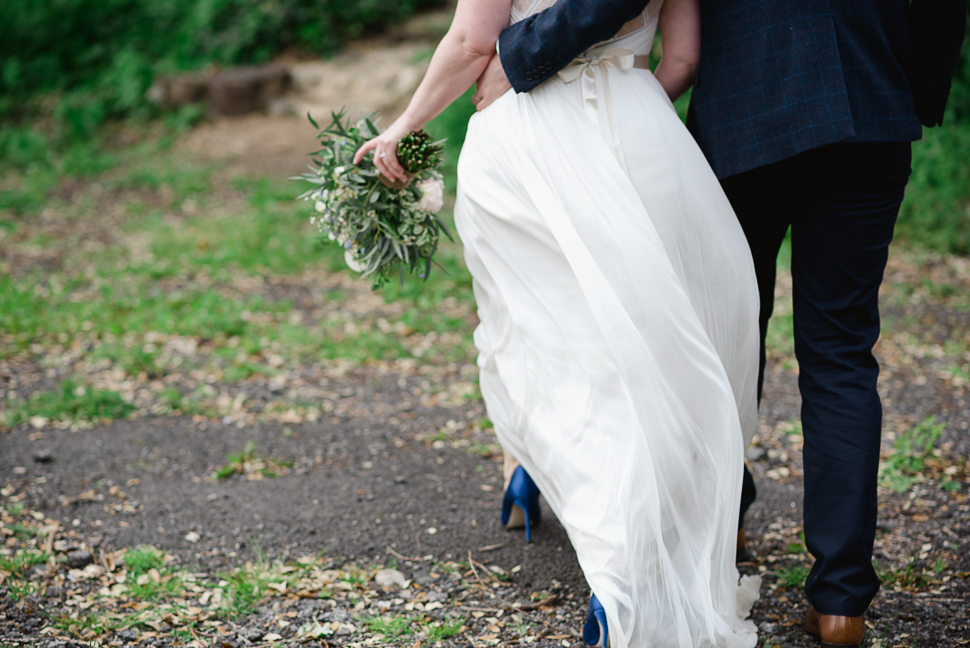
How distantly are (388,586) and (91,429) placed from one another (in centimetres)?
185

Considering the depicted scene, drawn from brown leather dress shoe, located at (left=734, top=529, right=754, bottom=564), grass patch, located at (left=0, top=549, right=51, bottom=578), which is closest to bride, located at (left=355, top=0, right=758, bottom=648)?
brown leather dress shoe, located at (left=734, top=529, right=754, bottom=564)

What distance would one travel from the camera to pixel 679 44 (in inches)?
82.4

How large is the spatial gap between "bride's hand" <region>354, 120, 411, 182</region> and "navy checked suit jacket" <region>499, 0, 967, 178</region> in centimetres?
43

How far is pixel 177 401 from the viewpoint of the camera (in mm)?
3848

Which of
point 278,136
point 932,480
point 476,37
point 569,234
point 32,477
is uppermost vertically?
point 278,136

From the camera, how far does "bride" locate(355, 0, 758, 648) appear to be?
1.93 metres

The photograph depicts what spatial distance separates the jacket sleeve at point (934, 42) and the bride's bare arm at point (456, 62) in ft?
3.33

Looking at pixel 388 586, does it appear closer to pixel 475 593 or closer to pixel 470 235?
pixel 475 593

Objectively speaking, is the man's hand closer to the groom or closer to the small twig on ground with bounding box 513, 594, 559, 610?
the groom

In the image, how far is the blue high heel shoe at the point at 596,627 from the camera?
1.99 meters

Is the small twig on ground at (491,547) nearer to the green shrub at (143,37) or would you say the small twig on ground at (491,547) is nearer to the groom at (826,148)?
the groom at (826,148)

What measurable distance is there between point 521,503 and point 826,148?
1413 millimetres

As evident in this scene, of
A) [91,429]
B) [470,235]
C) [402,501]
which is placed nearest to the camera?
[470,235]

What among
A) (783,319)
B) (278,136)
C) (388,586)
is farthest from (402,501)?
(278,136)
